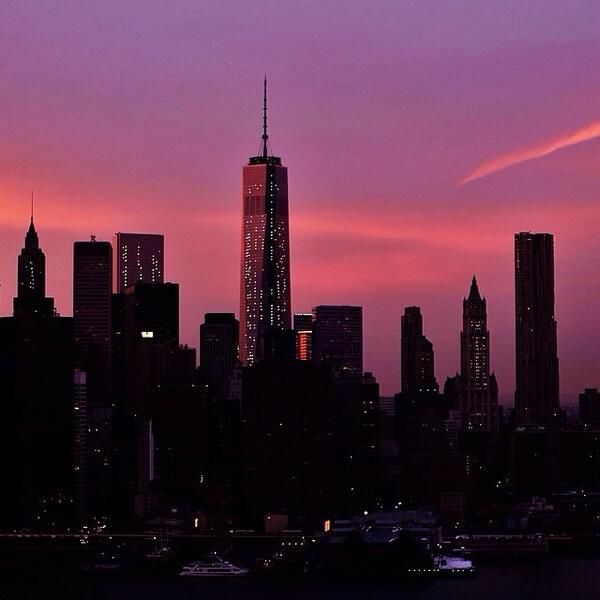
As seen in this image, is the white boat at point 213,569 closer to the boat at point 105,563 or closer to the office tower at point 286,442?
the boat at point 105,563

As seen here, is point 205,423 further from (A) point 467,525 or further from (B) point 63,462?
(A) point 467,525

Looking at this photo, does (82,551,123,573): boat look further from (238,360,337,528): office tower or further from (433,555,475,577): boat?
(238,360,337,528): office tower

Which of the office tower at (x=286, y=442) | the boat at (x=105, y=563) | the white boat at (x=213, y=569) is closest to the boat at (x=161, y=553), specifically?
the boat at (x=105, y=563)

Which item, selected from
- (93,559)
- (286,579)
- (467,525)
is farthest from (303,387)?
(286,579)

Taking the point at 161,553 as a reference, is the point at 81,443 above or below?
above

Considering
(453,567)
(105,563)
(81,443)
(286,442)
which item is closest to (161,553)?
(105,563)

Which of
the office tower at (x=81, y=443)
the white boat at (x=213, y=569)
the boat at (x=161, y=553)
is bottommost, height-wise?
the white boat at (x=213, y=569)

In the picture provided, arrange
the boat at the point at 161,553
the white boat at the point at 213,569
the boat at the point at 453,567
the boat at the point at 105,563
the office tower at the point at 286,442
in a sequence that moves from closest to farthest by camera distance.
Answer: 1. the boat at the point at 453,567
2. the white boat at the point at 213,569
3. the boat at the point at 105,563
4. the boat at the point at 161,553
5. the office tower at the point at 286,442

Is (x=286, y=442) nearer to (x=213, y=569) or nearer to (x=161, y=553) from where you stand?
(x=161, y=553)
